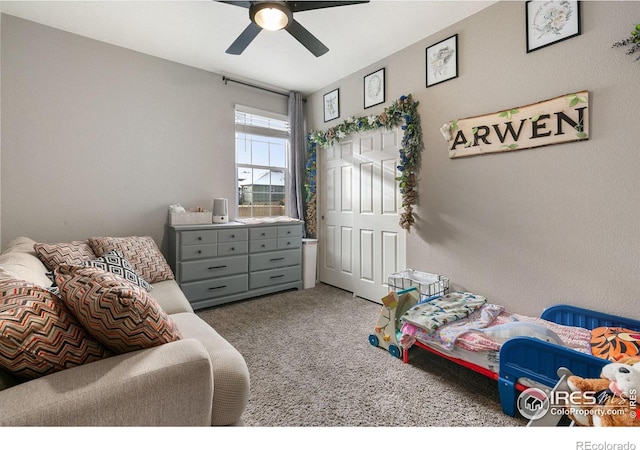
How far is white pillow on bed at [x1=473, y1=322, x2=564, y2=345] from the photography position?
5.24 feet

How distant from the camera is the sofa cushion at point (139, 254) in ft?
8.05

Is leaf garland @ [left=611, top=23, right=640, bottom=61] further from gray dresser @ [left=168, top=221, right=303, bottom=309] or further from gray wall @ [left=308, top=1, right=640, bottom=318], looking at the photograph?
gray dresser @ [left=168, top=221, right=303, bottom=309]

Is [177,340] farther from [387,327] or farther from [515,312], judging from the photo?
[515,312]

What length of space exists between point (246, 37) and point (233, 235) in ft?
6.33

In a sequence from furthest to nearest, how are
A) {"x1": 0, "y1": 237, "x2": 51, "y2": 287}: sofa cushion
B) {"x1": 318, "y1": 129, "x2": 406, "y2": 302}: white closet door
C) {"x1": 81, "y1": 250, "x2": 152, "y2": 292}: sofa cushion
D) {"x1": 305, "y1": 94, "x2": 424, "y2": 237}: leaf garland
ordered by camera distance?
Result: {"x1": 318, "y1": 129, "x2": 406, "y2": 302}: white closet door < {"x1": 305, "y1": 94, "x2": 424, "y2": 237}: leaf garland < {"x1": 81, "y1": 250, "x2": 152, "y2": 292}: sofa cushion < {"x1": 0, "y1": 237, "x2": 51, "y2": 287}: sofa cushion

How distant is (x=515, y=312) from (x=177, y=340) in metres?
2.41

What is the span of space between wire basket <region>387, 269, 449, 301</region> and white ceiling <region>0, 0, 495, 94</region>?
2288mm

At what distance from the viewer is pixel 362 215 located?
3496mm

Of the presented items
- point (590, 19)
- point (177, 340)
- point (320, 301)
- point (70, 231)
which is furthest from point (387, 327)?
point (70, 231)

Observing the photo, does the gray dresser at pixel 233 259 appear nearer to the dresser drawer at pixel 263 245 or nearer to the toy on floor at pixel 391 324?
the dresser drawer at pixel 263 245

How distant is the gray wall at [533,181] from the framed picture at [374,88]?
10.9 inches

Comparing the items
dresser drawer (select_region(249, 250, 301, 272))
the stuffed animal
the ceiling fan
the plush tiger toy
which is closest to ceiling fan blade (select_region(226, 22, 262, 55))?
the ceiling fan

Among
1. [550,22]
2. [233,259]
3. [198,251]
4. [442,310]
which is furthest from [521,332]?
[198,251]
